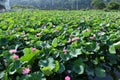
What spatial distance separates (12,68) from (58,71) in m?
0.40

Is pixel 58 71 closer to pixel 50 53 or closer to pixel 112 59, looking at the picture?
pixel 50 53

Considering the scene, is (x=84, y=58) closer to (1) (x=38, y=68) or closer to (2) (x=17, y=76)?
(1) (x=38, y=68)

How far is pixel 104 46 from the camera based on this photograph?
3504mm

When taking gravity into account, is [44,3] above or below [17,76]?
below

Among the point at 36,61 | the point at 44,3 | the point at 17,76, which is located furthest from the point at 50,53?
the point at 44,3

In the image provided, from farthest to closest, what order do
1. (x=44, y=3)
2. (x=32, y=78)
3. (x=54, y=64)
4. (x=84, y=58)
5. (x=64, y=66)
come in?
(x=44, y=3)
(x=84, y=58)
(x=64, y=66)
(x=54, y=64)
(x=32, y=78)

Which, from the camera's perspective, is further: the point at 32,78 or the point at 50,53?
the point at 50,53

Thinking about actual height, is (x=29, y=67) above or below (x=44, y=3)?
above

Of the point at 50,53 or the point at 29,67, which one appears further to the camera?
the point at 50,53

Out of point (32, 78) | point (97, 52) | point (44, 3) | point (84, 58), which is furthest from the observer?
point (44, 3)

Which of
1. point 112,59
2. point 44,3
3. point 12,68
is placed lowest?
point 44,3

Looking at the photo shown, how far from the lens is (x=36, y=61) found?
9.16ft

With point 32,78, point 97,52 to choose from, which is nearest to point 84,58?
point 97,52

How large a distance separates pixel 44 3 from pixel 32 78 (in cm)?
7960
